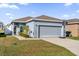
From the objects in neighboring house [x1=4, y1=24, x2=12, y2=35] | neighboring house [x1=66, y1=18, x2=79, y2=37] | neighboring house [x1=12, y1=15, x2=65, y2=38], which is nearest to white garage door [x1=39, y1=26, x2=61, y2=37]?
neighboring house [x1=12, y1=15, x2=65, y2=38]

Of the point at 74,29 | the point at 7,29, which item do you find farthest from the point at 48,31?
the point at 74,29

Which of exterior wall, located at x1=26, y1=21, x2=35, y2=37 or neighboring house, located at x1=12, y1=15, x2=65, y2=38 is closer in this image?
neighboring house, located at x1=12, y1=15, x2=65, y2=38

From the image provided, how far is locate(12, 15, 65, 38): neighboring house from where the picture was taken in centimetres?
1852

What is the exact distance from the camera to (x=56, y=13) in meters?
16.0

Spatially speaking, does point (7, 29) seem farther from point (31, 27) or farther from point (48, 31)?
A: point (48, 31)

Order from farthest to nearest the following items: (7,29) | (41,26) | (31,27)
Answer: (41,26) < (31,27) < (7,29)

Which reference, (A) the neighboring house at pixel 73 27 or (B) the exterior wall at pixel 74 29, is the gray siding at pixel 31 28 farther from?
(B) the exterior wall at pixel 74 29

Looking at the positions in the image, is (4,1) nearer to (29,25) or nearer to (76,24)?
(29,25)

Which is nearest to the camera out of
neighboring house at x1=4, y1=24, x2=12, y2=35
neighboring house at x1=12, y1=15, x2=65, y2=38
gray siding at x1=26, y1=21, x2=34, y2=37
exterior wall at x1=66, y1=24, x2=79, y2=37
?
neighboring house at x1=4, y1=24, x2=12, y2=35

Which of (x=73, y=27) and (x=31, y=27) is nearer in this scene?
(x=31, y=27)

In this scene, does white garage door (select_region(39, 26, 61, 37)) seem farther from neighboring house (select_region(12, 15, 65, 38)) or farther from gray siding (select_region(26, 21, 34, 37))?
gray siding (select_region(26, 21, 34, 37))

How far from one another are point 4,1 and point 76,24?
13.2 meters

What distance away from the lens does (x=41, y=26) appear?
64.1 feet

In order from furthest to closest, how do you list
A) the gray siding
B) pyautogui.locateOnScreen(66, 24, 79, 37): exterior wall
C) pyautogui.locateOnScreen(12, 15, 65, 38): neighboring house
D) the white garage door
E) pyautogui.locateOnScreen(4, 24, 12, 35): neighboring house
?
pyautogui.locateOnScreen(66, 24, 79, 37): exterior wall < the white garage door < the gray siding < pyautogui.locateOnScreen(12, 15, 65, 38): neighboring house < pyautogui.locateOnScreen(4, 24, 12, 35): neighboring house
